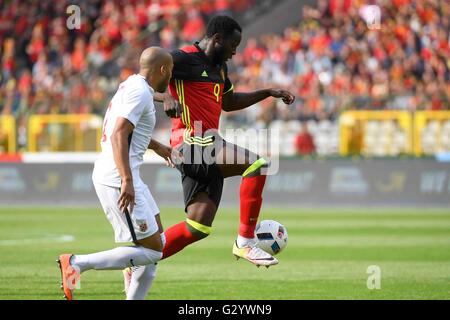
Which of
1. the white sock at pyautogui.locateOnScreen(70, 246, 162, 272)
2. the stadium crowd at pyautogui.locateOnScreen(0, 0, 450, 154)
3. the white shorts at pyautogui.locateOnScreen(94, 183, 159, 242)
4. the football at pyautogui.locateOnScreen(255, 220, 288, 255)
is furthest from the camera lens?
the stadium crowd at pyautogui.locateOnScreen(0, 0, 450, 154)

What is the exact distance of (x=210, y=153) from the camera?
1000 cm

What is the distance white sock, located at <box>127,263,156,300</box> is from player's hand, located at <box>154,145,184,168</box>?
1.46 meters

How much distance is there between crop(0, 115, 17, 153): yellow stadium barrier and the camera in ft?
82.4

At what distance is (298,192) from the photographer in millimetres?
23969

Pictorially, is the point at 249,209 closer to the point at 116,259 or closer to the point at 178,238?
the point at 178,238

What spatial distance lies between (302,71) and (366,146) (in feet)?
13.0

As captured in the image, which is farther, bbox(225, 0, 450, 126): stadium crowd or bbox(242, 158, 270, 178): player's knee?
Result: bbox(225, 0, 450, 126): stadium crowd

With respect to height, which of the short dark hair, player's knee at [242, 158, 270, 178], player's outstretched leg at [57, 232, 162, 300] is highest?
the short dark hair

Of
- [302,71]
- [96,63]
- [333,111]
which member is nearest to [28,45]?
[96,63]

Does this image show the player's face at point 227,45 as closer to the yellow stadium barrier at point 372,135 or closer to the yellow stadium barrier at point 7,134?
the yellow stadium barrier at point 372,135

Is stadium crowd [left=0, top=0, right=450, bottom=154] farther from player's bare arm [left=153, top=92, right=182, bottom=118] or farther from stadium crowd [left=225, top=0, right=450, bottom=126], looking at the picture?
player's bare arm [left=153, top=92, right=182, bottom=118]

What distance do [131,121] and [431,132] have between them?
17018mm

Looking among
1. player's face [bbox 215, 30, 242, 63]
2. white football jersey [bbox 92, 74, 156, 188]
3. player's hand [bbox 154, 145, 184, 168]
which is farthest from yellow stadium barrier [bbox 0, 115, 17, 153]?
white football jersey [bbox 92, 74, 156, 188]

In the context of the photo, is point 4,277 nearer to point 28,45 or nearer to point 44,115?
point 44,115
